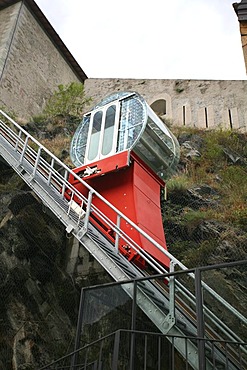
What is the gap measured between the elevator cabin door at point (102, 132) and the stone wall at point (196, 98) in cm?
1188

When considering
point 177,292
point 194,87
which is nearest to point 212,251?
point 177,292

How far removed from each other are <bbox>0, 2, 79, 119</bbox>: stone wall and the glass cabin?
10.2 m

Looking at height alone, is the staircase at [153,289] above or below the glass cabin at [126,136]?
below

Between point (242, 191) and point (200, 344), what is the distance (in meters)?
9.08

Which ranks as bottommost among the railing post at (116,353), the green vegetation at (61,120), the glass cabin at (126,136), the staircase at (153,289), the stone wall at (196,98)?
the railing post at (116,353)

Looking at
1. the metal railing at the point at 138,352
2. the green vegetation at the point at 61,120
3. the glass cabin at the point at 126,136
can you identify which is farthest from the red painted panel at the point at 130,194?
the green vegetation at the point at 61,120

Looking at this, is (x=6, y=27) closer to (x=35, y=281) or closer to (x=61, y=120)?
(x=61, y=120)

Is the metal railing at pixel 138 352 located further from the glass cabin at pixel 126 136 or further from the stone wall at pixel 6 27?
the stone wall at pixel 6 27

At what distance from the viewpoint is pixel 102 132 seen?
8.97m

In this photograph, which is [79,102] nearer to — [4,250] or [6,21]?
[6,21]

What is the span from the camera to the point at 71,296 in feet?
23.9

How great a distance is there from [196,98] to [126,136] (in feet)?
47.7

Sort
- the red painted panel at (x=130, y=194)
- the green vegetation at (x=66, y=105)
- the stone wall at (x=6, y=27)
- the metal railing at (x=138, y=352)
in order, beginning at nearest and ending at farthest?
the metal railing at (x=138, y=352) → the red painted panel at (x=130, y=194) → the green vegetation at (x=66, y=105) → the stone wall at (x=6, y=27)

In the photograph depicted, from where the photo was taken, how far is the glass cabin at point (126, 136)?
8.41 m
